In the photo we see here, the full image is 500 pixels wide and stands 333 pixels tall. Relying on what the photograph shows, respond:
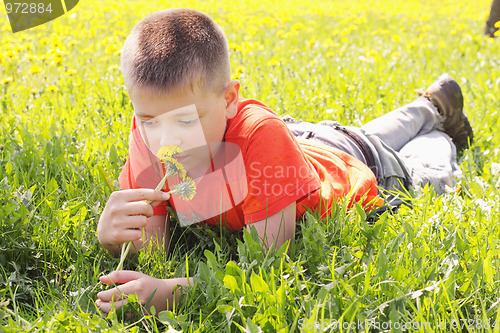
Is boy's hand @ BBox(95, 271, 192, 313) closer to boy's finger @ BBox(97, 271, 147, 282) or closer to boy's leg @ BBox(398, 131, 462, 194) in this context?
boy's finger @ BBox(97, 271, 147, 282)

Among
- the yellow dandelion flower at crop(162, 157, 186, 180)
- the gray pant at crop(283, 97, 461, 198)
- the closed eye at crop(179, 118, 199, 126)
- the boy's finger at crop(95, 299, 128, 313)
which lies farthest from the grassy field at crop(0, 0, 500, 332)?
the closed eye at crop(179, 118, 199, 126)

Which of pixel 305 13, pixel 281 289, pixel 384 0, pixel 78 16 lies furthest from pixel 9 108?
pixel 384 0

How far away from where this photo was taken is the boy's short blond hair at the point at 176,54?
158cm

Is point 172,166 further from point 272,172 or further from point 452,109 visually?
point 452,109

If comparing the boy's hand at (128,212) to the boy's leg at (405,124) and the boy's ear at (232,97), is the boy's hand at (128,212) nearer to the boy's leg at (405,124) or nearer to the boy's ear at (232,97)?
the boy's ear at (232,97)

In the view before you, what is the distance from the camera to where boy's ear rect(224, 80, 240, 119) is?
178 cm

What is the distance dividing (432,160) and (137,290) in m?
1.79

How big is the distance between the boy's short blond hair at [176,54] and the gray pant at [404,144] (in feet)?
3.04

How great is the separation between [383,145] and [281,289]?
142cm

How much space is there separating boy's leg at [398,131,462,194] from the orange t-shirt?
55 centimetres

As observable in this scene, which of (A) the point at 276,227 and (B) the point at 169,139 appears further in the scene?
(A) the point at 276,227

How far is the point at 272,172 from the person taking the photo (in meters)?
1.76

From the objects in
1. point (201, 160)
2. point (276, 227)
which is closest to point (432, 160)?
point (276, 227)

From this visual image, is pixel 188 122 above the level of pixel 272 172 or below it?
above
